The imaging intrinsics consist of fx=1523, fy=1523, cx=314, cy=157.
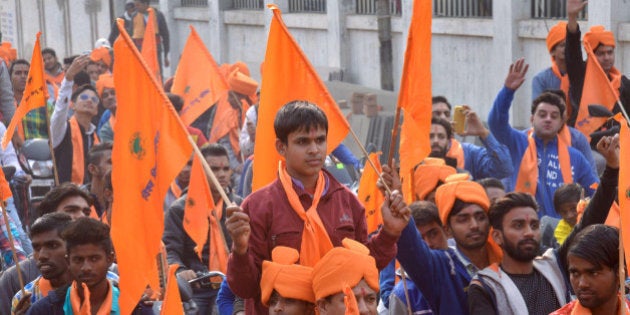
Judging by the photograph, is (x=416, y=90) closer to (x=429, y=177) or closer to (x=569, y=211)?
(x=429, y=177)

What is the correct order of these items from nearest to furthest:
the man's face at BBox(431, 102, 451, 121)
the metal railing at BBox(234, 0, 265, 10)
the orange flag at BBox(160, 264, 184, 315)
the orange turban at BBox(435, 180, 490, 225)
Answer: the orange flag at BBox(160, 264, 184, 315)
the orange turban at BBox(435, 180, 490, 225)
the man's face at BBox(431, 102, 451, 121)
the metal railing at BBox(234, 0, 265, 10)

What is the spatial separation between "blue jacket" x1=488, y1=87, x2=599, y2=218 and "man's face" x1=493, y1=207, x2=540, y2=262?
3.21 metres

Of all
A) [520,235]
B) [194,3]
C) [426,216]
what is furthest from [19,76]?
[194,3]

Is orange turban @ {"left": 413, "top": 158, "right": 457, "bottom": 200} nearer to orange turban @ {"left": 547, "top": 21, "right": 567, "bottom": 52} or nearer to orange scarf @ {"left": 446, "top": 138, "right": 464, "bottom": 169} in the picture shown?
orange scarf @ {"left": 446, "top": 138, "right": 464, "bottom": 169}

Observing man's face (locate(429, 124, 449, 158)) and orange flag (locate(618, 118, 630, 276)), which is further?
man's face (locate(429, 124, 449, 158))

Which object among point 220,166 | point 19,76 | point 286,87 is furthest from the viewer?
point 19,76

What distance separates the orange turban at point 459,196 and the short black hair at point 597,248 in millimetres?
1214

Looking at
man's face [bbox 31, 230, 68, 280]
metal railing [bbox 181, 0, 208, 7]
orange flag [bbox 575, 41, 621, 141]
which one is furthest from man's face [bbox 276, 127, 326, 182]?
metal railing [bbox 181, 0, 208, 7]

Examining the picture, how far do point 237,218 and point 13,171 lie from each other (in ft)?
16.7

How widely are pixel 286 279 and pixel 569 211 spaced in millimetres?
3576

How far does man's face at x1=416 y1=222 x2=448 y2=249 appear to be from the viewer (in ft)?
23.2

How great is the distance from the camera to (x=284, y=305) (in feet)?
18.7

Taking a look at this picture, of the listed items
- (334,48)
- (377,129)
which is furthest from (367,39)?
(377,129)

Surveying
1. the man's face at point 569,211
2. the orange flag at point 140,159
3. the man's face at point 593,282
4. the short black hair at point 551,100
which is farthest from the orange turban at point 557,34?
the man's face at point 593,282
